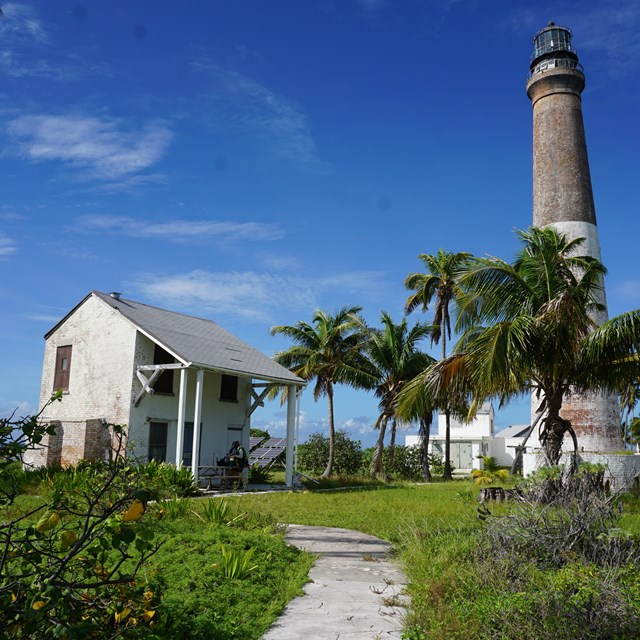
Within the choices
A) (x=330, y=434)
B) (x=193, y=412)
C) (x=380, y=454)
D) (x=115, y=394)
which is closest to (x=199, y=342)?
(x=193, y=412)

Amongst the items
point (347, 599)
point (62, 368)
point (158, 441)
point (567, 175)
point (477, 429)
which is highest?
point (567, 175)

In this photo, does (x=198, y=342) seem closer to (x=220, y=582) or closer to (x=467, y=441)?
(x=220, y=582)

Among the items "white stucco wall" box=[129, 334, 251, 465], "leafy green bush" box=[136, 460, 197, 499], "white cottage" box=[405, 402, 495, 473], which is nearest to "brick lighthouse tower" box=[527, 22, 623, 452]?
"white stucco wall" box=[129, 334, 251, 465]

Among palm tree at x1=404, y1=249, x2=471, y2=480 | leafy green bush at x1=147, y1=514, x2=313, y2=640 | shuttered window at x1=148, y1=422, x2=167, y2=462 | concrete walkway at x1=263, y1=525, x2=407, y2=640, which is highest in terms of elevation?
palm tree at x1=404, y1=249, x2=471, y2=480

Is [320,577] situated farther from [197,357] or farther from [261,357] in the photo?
[261,357]

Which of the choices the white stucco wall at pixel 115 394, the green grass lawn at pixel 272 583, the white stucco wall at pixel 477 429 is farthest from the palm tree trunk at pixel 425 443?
the green grass lawn at pixel 272 583

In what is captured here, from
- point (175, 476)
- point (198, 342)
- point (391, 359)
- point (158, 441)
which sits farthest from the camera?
point (391, 359)

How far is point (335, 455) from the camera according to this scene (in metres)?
33.2

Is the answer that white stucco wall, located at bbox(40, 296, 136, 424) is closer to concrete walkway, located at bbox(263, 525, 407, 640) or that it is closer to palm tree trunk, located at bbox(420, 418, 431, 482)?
concrete walkway, located at bbox(263, 525, 407, 640)

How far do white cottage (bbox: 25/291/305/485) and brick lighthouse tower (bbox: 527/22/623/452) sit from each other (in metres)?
10.6

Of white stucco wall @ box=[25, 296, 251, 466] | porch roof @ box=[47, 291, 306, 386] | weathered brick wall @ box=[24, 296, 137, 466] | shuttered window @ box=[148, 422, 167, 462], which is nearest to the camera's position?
porch roof @ box=[47, 291, 306, 386]

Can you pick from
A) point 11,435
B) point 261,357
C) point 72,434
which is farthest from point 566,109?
point 11,435

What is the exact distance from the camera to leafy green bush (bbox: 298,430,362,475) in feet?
109

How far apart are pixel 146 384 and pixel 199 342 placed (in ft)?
9.24
